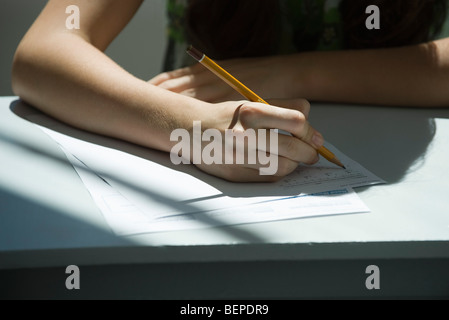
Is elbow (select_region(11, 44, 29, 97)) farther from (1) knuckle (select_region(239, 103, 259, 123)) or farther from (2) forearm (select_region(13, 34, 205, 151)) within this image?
(1) knuckle (select_region(239, 103, 259, 123))

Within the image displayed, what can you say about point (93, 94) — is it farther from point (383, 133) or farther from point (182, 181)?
point (383, 133)

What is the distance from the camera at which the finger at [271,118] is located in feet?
2.05

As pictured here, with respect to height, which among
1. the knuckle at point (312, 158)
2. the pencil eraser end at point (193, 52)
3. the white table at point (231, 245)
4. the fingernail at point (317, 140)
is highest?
the pencil eraser end at point (193, 52)

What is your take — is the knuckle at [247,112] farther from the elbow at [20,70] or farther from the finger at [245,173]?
the elbow at [20,70]

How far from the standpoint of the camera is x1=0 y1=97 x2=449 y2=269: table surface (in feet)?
1.59

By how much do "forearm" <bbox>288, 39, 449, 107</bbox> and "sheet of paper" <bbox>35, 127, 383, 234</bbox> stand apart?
0.86 ft

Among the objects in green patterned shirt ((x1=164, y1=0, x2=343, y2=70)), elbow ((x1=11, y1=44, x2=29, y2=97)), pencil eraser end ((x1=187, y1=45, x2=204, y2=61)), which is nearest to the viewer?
pencil eraser end ((x1=187, y1=45, x2=204, y2=61))

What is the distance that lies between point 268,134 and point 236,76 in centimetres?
34

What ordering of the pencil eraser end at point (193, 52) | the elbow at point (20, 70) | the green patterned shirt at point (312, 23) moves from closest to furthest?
the pencil eraser end at point (193, 52), the elbow at point (20, 70), the green patterned shirt at point (312, 23)

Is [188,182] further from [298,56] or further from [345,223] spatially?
[298,56]

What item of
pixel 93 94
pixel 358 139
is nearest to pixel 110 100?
pixel 93 94

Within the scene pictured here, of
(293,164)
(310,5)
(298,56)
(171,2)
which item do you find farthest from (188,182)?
(171,2)

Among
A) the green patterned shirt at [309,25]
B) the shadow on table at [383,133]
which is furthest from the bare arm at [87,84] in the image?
the green patterned shirt at [309,25]

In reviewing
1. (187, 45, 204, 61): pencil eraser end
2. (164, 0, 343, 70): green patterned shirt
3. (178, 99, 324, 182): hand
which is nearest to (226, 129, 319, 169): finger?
(178, 99, 324, 182): hand
